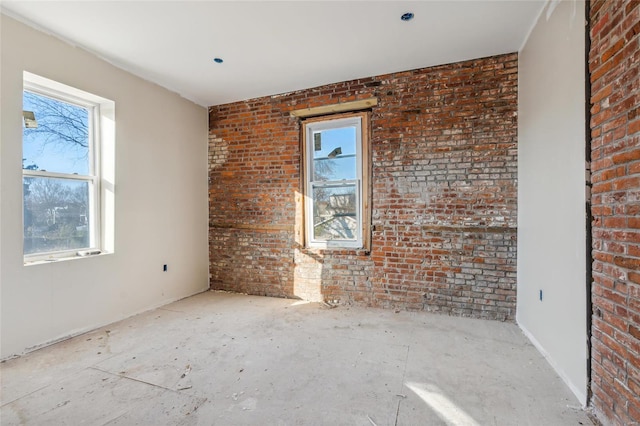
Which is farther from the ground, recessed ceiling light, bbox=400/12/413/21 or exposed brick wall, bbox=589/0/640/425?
recessed ceiling light, bbox=400/12/413/21

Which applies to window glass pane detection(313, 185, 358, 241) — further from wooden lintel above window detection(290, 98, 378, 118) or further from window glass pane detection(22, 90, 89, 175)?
window glass pane detection(22, 90, 89, 175)

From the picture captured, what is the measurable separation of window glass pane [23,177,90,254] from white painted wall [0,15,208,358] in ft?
0.64

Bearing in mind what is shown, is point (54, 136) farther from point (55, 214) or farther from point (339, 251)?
point (339, 251)

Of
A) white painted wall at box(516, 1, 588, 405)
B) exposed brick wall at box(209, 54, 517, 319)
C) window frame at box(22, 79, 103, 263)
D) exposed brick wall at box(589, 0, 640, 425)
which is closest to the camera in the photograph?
exposed brick wall at box(589, 0, 640, 425)

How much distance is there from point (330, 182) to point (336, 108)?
1000 mm

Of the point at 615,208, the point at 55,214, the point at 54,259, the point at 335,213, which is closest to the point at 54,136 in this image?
the point at 55,214

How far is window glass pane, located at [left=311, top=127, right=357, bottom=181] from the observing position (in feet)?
12.9

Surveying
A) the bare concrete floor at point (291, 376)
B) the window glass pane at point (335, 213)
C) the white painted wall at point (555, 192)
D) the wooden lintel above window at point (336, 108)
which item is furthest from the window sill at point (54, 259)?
the white painted wall at point (555, 192)

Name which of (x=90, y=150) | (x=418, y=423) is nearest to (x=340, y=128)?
(x=90, y=150)

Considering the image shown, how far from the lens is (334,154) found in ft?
13.2

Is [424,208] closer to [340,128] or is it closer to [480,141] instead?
[480,141]

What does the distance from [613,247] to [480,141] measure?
77.8 inches

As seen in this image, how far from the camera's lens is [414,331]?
298 cm

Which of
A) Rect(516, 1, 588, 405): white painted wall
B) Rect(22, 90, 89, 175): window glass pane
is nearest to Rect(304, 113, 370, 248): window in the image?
Rect(516, 1, 588, 405): white painted wall
